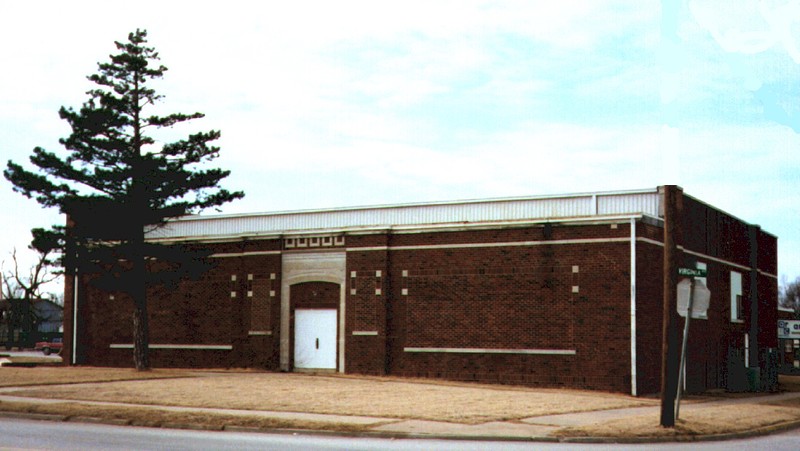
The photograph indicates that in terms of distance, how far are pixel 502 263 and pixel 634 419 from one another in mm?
12779

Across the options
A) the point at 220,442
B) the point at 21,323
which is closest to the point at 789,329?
the point at 220,442

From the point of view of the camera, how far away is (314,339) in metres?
36.4

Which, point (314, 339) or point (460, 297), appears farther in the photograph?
point (314, 339)

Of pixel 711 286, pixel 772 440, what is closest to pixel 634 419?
pixel 772 440

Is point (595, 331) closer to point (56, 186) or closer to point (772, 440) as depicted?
point (772, 440)

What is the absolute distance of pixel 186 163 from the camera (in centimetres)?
3597

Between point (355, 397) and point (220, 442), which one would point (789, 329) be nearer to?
point (355, 397)

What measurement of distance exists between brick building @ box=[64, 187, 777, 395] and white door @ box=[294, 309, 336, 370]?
0.18 feet

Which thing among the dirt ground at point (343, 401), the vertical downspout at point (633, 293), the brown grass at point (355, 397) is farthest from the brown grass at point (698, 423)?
the vertical downspout at point (633, 293)

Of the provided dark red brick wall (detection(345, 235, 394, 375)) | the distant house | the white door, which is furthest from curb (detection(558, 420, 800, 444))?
the distant house

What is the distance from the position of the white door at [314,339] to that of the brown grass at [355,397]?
419 centimetres

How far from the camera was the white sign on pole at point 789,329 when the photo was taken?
46125 millimetres

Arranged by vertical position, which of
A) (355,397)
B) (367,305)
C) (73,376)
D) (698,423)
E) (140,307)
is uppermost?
(367,305)

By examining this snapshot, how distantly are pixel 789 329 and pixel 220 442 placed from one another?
37.9 meters
